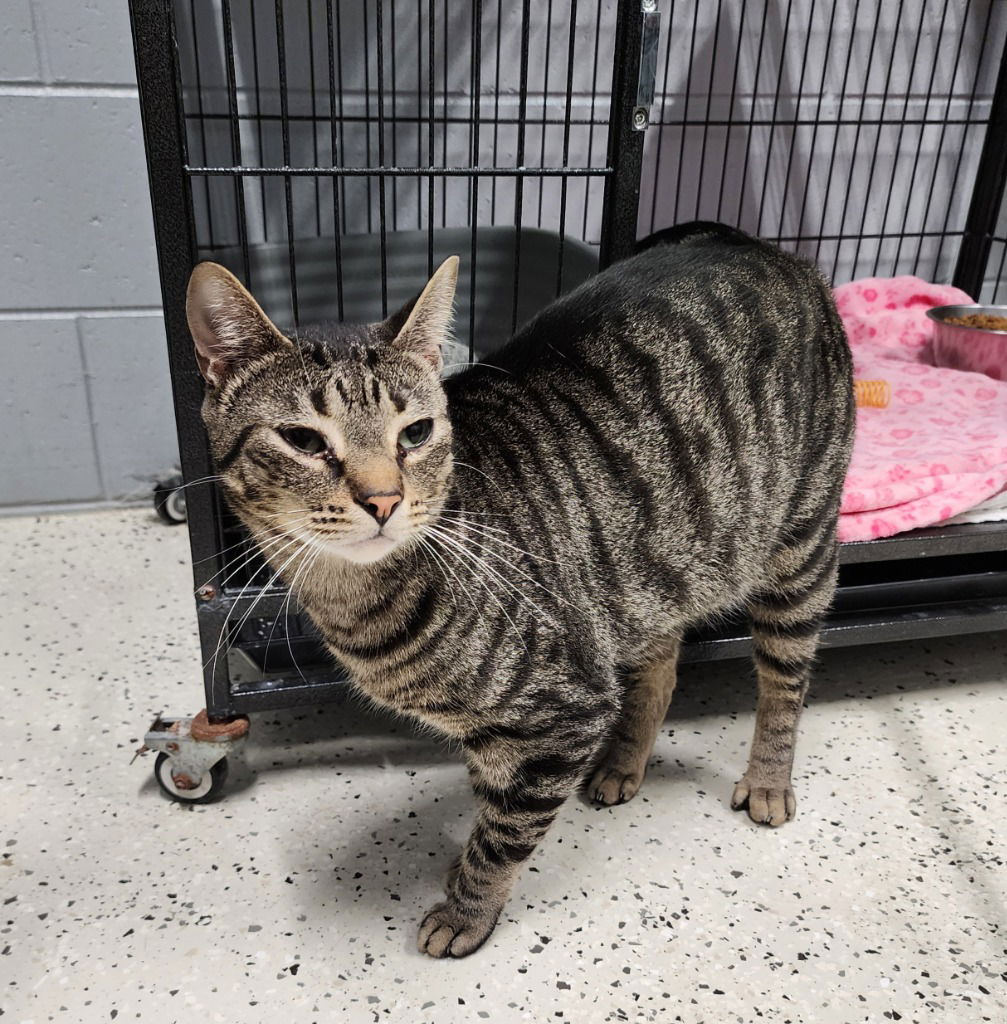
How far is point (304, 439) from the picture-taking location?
0.97 meters

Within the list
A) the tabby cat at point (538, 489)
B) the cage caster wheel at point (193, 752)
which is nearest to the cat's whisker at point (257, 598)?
the tabby cat at point (538, 489)

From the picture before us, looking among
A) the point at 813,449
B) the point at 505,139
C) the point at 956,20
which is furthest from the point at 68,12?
the point at 956,20

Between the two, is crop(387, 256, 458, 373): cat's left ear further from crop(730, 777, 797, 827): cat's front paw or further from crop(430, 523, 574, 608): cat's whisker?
crop(730, 777, 797, 827): cat's front paw

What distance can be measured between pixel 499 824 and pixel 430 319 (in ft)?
2.07

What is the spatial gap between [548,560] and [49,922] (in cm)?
83

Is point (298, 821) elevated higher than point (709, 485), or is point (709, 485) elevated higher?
point (709, 485)

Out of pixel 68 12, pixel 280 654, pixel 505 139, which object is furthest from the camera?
pixel 505 139

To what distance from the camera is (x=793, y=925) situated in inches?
48.9

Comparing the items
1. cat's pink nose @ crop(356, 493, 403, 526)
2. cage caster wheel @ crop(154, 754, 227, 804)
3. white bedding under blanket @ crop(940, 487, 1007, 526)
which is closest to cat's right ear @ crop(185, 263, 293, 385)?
cat's pink nose @ crop(356, 493, 403, 526)

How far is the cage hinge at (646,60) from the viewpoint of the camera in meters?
1.33

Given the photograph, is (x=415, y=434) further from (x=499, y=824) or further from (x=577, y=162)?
(x=577, y=162)

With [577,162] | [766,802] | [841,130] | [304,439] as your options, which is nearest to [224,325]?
[304,439]

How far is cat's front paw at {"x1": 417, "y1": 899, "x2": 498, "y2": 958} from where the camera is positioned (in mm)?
1175

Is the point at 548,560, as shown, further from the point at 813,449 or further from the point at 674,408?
the point at 813,449
